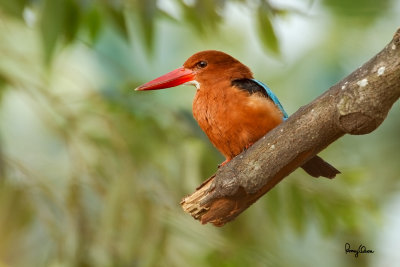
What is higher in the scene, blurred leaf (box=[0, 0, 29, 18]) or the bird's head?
blurred leaf (box=[0, 0, 29, 18])

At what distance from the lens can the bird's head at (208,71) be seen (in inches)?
101

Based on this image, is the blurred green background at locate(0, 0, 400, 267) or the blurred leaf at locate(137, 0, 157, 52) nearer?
the blurred leaf at locate(137, 0, 157, 52)

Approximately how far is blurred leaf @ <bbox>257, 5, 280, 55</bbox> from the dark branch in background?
1.31m

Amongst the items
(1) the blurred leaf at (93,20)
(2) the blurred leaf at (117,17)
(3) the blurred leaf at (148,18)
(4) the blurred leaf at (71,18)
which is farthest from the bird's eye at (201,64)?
(1) the blurred leaf at (93,20)

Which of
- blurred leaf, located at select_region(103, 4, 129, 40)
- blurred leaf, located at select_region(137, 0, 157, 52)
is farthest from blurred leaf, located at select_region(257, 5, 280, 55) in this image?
blurred leaf, located at select_region(103, 4, 129, 40)

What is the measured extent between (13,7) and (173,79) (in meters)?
1.54

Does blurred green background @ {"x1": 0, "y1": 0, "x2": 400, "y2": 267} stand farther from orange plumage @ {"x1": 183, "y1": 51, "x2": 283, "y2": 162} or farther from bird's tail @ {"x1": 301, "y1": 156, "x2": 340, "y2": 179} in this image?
bird's tail @ {"x1": 301, "y1": 156, "x2": 340, "y2": 179}

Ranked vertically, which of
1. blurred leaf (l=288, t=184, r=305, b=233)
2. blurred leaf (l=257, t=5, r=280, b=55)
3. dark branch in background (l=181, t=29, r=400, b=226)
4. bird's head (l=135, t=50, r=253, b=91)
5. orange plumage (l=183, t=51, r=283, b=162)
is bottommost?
dark branch in background (l=181, t=29, r=400, b=226)

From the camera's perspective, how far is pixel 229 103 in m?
2.47

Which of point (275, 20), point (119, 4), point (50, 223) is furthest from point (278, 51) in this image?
point (50, 223)

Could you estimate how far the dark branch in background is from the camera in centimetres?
172

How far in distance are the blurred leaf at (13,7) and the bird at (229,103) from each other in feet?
4.66

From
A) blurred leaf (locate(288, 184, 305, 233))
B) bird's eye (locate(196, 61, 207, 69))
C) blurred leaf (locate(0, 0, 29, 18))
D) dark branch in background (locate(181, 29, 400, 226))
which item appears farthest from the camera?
blurred leaf (locate(288, 184, 305, 233))

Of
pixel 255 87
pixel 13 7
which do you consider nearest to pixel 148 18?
pixel 13 7
